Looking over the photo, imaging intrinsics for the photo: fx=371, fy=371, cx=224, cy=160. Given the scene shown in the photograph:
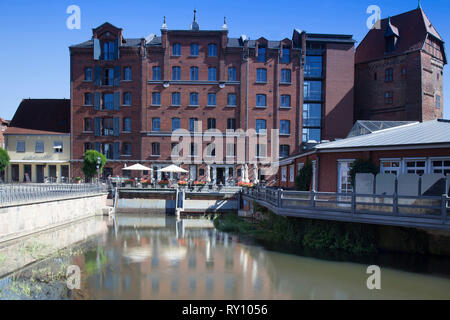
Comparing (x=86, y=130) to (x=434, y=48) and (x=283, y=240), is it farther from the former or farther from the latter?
(x=434, y=48)

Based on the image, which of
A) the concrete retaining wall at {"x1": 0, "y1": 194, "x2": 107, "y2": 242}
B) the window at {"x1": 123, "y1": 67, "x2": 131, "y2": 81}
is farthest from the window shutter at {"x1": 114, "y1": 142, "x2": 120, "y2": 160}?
the concrete retaining wall at {"x1": 0, "y1": 194, "x2": 107, "y2": 242}

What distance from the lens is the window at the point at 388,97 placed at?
138ft

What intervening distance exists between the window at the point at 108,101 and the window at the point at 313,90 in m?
23.0

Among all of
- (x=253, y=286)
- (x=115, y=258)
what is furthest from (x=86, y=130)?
(x=253, y=286)

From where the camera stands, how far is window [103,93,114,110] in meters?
43.7

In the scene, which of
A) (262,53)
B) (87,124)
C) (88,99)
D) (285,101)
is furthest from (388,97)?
(87,124)

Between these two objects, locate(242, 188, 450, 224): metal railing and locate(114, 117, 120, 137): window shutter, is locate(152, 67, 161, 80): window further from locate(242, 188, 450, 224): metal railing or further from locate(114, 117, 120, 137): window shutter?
locate(242, 188, 450, 224): metal railing

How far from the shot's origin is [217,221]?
2889 centimetres

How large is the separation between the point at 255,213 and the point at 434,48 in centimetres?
3147

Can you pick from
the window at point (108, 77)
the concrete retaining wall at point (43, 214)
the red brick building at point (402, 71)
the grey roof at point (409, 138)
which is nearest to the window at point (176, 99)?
the window at point (108, 77)

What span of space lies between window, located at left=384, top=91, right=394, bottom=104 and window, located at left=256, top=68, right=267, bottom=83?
13967 mm

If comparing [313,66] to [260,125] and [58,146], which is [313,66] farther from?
[58,146]

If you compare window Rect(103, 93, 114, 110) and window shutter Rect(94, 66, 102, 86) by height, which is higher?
window shutter Rect(94, 66, 102, 86)

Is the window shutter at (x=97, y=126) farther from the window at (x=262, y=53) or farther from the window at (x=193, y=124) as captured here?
the window at (x=262, y=53)
